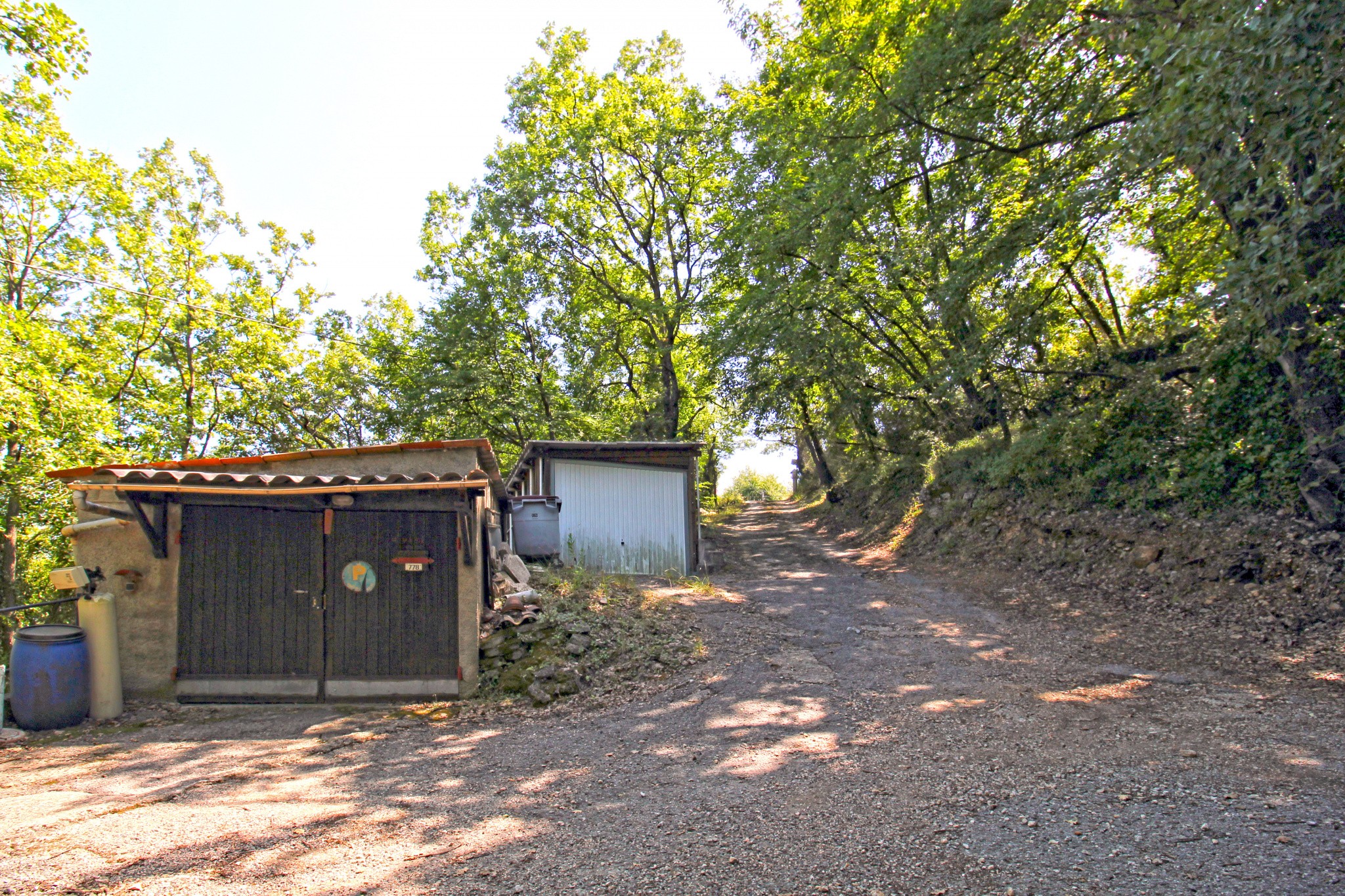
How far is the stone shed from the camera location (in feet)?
20.8

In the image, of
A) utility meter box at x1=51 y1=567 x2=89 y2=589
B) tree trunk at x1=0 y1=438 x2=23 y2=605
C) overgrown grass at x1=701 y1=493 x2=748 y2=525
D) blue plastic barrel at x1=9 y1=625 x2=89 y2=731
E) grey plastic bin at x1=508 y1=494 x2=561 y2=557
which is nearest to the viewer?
blue plastic barrel at x1=9 y1=625 x2=89 y2=731

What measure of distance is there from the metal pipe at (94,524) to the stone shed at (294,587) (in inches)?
0.5

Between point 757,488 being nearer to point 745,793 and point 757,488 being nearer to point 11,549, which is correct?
point 11,549

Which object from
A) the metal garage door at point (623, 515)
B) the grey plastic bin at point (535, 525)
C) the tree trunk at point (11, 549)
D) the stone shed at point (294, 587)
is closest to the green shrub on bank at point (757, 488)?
the metal garage door at point (623, 515)

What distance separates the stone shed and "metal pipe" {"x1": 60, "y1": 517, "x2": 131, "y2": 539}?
0.5 inches

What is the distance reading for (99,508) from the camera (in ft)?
20.3

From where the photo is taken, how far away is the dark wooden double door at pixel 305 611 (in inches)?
253

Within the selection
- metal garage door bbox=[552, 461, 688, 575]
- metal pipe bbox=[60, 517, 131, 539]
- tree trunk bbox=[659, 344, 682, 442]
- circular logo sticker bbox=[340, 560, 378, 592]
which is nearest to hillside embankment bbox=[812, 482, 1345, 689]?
metal garage door bbox=[552, 461, 688, 575]

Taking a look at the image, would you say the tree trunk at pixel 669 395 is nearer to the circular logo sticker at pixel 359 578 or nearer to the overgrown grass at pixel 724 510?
the overgrown grass at pixel 724 510

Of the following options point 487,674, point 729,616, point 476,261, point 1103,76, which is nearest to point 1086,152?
point 1103,76

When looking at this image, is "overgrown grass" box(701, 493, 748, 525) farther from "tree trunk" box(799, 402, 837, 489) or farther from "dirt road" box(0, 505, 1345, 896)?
"dirt road" box(0, 505, 1345, 896)

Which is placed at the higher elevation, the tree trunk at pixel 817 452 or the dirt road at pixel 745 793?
the tree trunk at pixel 817 452

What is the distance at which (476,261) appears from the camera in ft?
80.1

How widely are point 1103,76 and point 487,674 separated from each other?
9.61m
